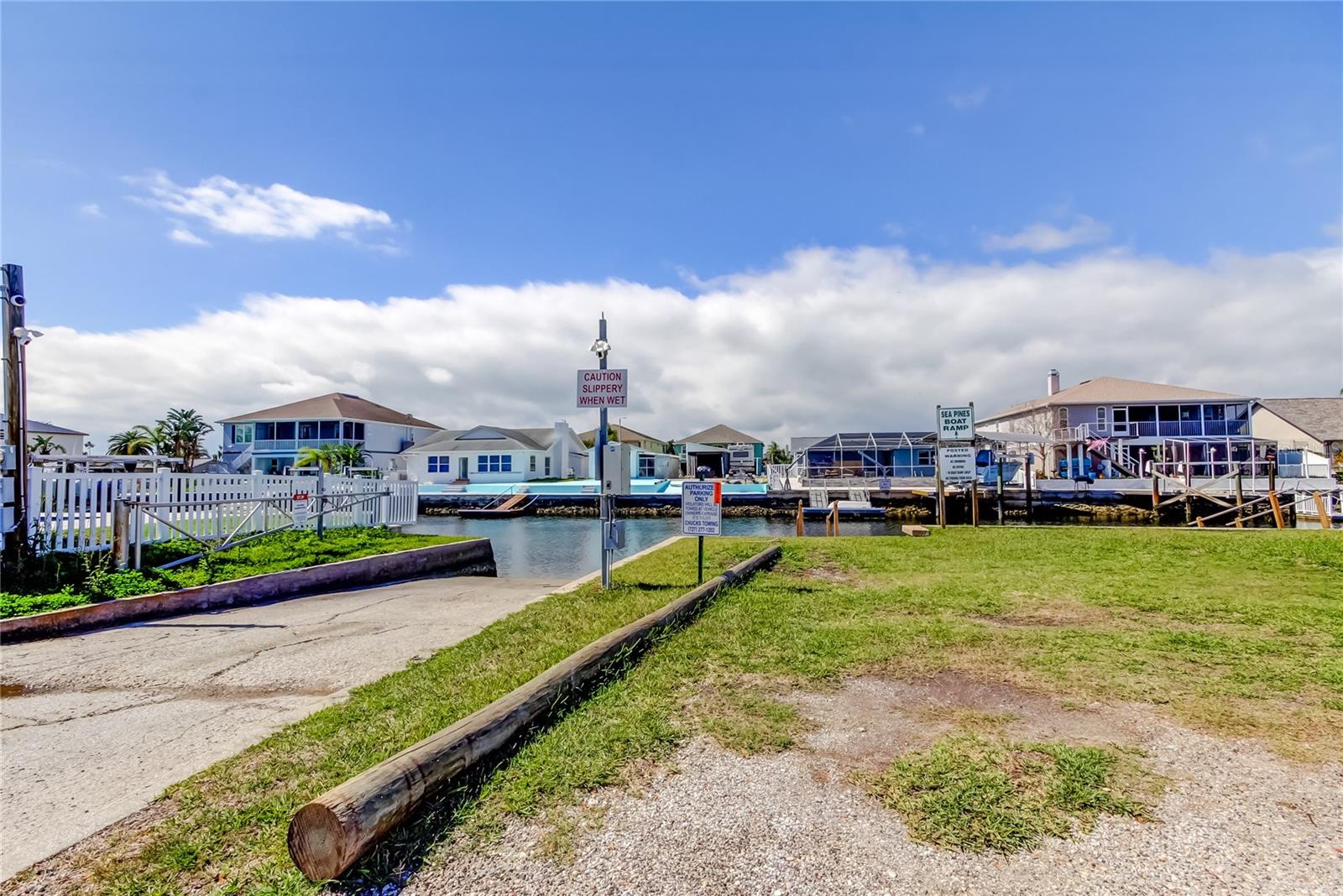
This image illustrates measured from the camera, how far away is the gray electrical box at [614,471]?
8.76m

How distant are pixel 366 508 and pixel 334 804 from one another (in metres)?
14.3

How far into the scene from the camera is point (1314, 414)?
46.2 meters

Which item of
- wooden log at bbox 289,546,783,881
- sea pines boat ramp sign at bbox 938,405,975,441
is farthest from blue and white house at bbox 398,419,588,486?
wooden log at bbox 289,546,783,881

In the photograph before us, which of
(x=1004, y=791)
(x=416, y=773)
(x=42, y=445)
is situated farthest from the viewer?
(x=42, y=445)

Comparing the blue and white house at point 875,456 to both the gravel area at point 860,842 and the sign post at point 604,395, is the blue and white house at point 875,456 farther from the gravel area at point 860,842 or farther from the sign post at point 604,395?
the gravel area at point 860,842

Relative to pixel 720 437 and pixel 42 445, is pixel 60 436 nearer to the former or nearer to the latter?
pixel 42 445

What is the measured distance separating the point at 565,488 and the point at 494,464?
8552mm

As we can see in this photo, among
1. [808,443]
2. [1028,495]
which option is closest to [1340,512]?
[1028,495]

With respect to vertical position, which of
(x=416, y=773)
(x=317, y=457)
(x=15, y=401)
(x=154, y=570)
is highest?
(x=317, y=457)

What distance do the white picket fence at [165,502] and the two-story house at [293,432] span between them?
125ft

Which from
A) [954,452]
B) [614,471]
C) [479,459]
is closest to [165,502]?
[614,471]

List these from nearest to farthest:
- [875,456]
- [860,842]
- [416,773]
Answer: [860,842], [416,773], [875,456]

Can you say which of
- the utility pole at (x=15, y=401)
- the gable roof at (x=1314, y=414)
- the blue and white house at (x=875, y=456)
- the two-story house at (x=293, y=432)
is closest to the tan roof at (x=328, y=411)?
the two-story house at (x=293, y=432)

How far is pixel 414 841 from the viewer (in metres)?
3.01
